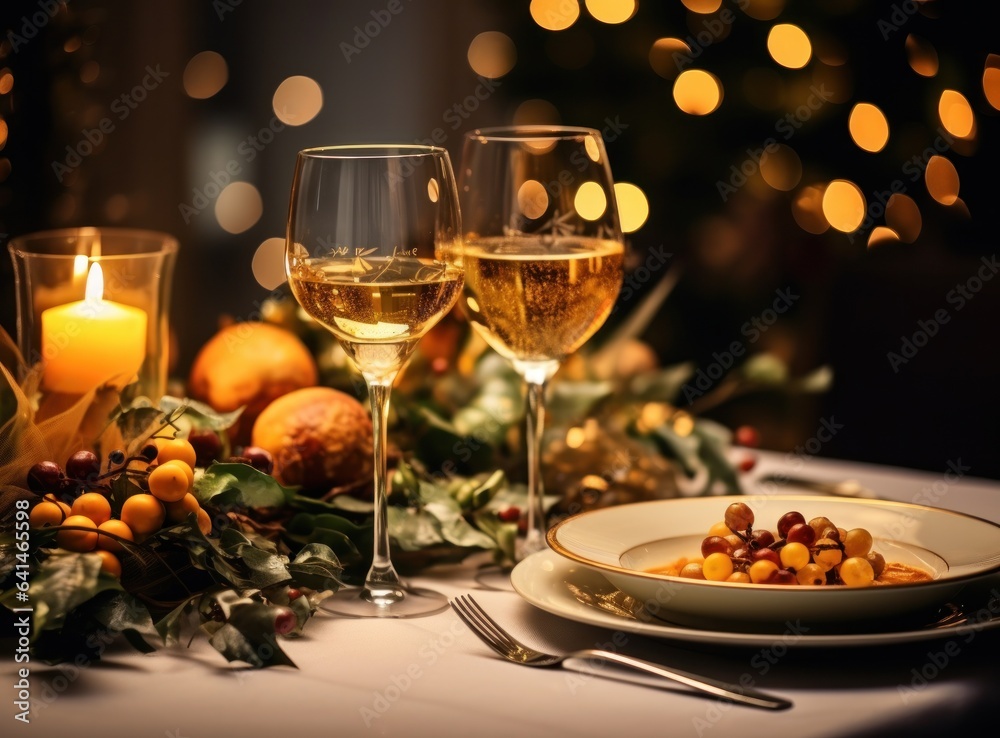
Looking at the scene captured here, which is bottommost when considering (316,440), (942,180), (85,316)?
(316,440)

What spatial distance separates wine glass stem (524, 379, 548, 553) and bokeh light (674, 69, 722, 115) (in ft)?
5.60

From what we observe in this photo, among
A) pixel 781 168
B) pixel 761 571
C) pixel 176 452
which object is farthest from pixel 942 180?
pixel 176 452

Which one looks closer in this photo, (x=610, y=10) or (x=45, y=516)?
(x=45, y=516)

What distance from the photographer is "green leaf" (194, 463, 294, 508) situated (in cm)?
91

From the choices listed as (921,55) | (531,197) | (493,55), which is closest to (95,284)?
(531,197)

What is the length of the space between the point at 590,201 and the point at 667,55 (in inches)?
68.8

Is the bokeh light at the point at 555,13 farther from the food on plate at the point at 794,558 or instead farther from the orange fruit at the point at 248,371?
the food on plate at the point at 794,558

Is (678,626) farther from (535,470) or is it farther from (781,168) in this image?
(781,168)

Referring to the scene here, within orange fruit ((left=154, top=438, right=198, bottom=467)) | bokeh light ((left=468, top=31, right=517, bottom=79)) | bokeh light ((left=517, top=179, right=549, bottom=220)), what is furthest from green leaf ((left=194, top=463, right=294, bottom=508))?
bokeh light ((left=468, top=31, right=517, bottom=79))

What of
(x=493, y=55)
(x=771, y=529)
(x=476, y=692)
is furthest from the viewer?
(x=493, y=55)

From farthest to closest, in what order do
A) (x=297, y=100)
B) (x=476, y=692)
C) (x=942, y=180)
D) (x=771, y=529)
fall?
1. (x=297, y=100)
2. (x=942, y=180)
3. (x=771, y=529)
4. (x=476, y=692)

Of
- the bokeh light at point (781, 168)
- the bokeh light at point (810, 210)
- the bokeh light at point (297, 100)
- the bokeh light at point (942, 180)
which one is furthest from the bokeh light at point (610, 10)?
the bokeh light at point (297, 100)

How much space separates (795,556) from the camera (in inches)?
32.3

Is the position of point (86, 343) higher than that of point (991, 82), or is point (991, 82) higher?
point (991, 82)
